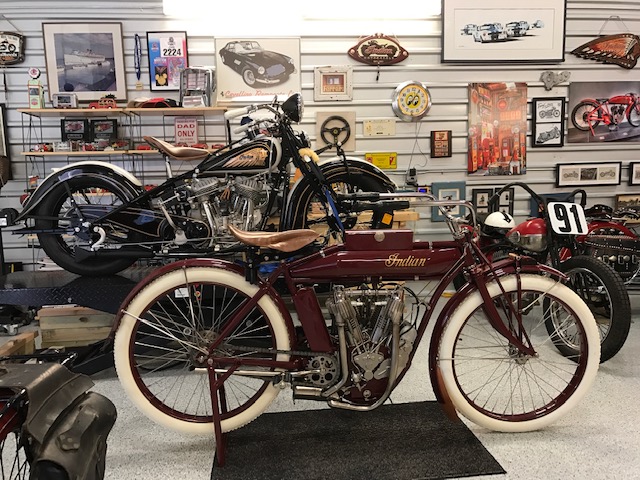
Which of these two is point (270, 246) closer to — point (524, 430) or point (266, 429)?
point (266, 429)

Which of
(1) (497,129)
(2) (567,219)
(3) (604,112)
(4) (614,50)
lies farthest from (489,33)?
(2) (567,219)

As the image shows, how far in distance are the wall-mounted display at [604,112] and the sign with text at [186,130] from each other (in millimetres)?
4060

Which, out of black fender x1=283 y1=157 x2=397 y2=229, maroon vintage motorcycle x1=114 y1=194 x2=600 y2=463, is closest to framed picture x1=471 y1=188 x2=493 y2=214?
black fender x1=283 y1=157 x2=397 y2=229

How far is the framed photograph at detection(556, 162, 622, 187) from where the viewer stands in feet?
17.0

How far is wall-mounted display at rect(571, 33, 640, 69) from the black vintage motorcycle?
3577 millimetres

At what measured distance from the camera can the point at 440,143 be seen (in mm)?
4977

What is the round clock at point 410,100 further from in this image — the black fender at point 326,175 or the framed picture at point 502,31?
the black fender at point 326,175

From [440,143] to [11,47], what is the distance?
439cm

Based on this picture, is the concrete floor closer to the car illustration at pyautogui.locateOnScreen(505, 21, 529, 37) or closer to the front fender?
the front fender

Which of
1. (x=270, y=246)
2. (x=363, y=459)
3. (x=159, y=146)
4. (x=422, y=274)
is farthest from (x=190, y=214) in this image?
(x=363, y=459)

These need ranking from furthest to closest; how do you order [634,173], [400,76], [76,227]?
1. [634,173]
2. [400,76]
3. [76,227]

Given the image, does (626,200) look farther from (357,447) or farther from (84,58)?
(84,58)

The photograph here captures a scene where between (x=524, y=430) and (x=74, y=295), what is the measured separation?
2720 mm

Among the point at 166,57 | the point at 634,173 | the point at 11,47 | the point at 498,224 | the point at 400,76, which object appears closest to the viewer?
the point at 498,224
